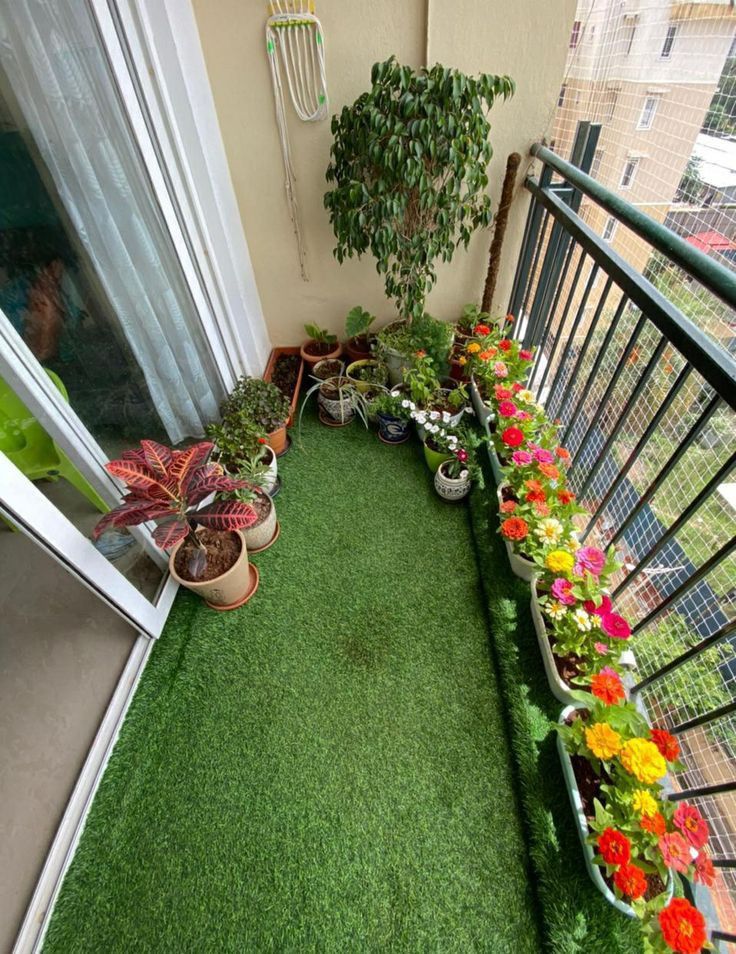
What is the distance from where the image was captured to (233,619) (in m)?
1.42

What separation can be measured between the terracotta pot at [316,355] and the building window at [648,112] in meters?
1.51

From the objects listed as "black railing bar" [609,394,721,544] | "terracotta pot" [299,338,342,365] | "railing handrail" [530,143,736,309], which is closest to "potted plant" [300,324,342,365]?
"terracotta pot" [299,338,342,365]

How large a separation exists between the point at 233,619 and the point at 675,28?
2.26 metres

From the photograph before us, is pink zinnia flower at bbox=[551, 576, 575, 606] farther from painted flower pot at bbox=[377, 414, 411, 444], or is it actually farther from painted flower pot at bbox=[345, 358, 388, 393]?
painted flower pot at bbox=[345, 358, 388, 393]

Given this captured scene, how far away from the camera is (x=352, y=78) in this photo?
163cm

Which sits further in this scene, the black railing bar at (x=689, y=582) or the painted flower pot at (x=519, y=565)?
the painted flower pot at (x=519, y=565)

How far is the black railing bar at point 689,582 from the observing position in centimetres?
80

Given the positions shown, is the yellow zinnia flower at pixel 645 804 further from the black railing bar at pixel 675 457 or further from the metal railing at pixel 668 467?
the black railing bar at pixel 675 457

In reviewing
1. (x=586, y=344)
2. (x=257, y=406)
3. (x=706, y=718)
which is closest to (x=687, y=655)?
(x=706, y=718)

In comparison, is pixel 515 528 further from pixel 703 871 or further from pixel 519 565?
pixel 703 871

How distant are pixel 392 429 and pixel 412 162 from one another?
102 centimetres

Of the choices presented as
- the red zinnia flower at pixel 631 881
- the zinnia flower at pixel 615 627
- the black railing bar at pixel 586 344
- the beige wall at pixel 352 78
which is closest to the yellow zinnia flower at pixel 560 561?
the zinnia flower at pixel 615 627

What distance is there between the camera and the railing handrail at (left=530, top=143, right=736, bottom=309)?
2.34ft

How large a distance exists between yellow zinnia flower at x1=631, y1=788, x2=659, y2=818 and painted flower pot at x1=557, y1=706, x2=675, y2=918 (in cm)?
15
